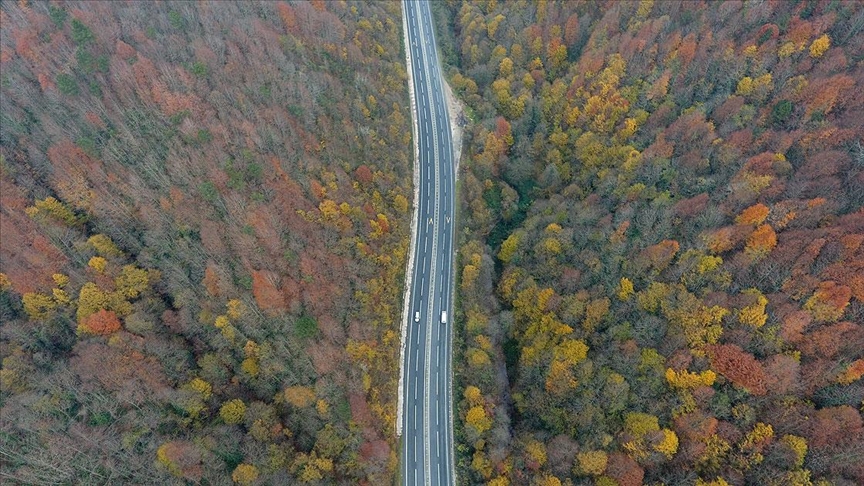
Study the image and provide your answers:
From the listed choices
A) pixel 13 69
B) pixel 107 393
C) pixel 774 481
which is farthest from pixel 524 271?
pixel 13 69

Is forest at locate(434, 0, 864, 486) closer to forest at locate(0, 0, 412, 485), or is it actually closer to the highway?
the highway

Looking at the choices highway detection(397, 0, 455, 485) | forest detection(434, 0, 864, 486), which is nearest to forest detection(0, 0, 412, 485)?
highway detection(397, 0, 455, 485)

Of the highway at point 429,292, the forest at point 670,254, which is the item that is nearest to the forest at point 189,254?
the highway at point 429,292

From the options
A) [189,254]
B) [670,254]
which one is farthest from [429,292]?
[670,254]

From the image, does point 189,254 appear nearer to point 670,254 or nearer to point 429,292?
point 429,292

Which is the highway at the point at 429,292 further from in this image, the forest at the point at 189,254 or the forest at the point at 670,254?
the forest at the point at 189,254

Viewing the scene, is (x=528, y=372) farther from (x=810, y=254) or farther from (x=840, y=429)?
(x=810, y=254)
